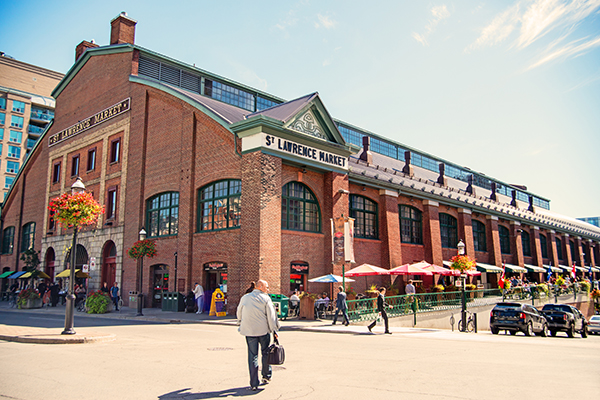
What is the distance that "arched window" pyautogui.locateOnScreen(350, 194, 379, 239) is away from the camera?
2884cm

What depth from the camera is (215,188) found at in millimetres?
25125

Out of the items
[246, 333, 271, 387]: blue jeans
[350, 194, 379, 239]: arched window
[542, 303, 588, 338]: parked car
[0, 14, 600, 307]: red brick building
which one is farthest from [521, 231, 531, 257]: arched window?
[246, 333, 271, 387]: blue jeans

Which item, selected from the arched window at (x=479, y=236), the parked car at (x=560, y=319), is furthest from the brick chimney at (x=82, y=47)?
the parked car at (x=560, y=319)

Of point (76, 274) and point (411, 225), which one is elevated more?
point (411, 225)

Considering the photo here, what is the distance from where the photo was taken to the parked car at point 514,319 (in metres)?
19.8

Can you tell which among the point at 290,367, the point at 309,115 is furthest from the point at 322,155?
the point at 290,367

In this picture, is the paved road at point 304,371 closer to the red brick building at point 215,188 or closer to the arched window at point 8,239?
the red brick building at point 215,188

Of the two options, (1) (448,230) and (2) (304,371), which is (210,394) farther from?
(1) (448,230)

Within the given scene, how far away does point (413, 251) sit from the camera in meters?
32.6

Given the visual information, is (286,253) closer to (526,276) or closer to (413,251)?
(413,251)

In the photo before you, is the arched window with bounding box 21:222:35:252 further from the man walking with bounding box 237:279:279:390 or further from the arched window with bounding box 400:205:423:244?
the man walking with bounding box 237:279:279:390

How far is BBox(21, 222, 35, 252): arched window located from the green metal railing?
109 feet

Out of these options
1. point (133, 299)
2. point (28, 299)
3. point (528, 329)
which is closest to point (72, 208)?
point (133, 299)

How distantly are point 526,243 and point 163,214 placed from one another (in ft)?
129
